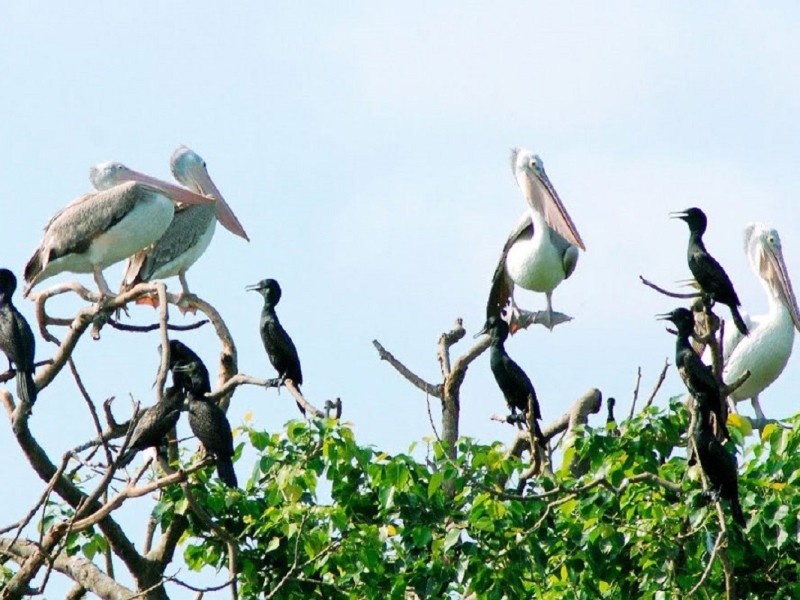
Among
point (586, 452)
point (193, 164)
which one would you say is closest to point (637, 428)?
point (586, 452)

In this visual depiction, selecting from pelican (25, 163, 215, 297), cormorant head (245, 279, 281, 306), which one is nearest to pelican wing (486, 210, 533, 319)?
pelican (25, 163, 215, 297)

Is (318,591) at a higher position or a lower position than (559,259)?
lower

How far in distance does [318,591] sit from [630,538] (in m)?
1.54

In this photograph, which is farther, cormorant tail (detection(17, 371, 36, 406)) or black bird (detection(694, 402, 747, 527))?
cormorant tail (detection(17, 371, 36, 406))

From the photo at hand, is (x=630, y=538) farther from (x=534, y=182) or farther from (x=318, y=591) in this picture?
(x=534, y=182)

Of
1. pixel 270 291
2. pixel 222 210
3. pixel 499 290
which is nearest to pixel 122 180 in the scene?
pixel 222 210

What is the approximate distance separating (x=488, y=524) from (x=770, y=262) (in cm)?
542

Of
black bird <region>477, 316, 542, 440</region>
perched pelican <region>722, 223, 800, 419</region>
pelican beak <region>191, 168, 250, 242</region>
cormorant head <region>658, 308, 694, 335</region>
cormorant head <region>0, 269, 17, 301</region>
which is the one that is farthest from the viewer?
pelican beak <region>191, 168, 250, 242</region>

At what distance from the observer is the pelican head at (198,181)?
1523 cm

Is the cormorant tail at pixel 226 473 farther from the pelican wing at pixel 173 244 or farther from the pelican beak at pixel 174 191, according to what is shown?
the pelican beak at pixel 174 191

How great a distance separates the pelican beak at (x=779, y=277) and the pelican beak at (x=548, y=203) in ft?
6.14

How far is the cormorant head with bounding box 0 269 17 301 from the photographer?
9172mm

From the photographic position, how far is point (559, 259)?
13445 mm

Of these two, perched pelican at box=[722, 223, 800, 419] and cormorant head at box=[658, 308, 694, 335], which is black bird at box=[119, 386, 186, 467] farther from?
perched pelican at box=[722, 223, 800, 419]
